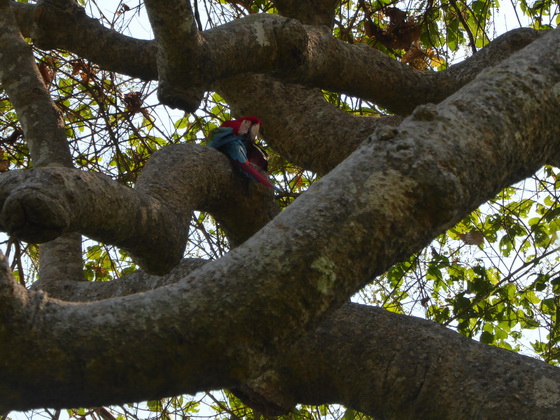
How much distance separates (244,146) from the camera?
2.72m

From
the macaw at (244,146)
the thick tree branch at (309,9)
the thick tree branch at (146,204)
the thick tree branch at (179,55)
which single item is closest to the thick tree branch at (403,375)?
the thick tree branch at (146,204)

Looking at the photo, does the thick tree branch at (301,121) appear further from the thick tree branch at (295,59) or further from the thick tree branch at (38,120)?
the thick tree branch at (38,120)

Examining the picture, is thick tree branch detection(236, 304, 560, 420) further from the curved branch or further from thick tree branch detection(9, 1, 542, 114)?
the curved branch

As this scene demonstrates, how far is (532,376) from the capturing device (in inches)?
65.1

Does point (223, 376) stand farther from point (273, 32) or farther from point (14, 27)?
point (14, 27)

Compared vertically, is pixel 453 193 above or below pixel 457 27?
below

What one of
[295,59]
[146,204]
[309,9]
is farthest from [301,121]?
[146,204]

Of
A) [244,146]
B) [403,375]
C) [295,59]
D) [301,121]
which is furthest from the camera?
[301,121]

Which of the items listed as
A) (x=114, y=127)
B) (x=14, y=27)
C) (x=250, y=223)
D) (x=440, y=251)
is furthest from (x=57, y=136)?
(x=440, y=251)

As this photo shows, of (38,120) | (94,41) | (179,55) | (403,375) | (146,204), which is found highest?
(94,41)

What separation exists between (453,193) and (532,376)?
2.08ft

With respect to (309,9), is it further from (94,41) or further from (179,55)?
(179,55)

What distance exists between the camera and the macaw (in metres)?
2.50

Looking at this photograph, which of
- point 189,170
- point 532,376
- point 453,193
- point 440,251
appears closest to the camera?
point 453,193
